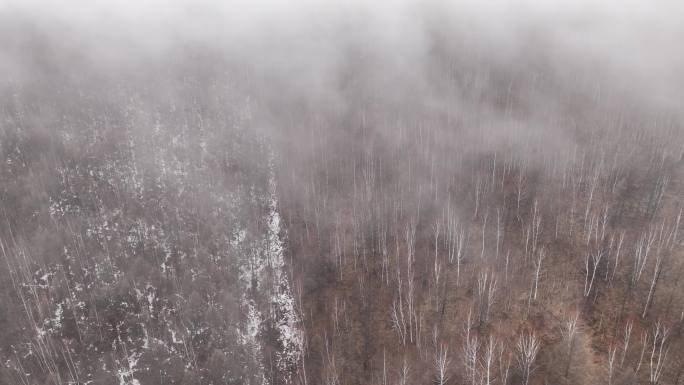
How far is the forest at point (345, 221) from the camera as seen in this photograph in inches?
2726

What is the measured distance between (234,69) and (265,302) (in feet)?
330

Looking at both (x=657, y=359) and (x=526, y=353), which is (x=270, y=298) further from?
(x=657, y=359)

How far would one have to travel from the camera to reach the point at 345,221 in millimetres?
101250

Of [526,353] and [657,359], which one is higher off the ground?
[657,359]

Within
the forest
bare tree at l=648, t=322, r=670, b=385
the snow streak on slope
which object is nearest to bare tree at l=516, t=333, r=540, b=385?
the forest

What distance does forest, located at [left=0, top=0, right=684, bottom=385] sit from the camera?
227 ft

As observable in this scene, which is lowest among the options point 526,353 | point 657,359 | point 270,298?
point 270,298

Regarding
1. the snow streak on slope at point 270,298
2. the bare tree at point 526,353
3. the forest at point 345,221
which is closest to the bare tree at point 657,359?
the forest at point 345,221

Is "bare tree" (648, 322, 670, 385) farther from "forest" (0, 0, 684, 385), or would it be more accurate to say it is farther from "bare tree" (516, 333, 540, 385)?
"bare tree" (516, 333, 540, 385)

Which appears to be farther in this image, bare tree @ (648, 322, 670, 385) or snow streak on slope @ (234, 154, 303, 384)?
snow streak on slope @ (234, 154, 303, 384)

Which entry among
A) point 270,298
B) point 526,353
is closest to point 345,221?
point 270,298

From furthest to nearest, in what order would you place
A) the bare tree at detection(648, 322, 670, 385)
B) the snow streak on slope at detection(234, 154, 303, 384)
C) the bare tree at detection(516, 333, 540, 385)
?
the snow streak on slope at detection(234, 154, 303, 384) → the bare tree at detection(516, 333, 540, 385) → the bare tree at detection(648, 322, 670, 385)

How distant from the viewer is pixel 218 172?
119062mm

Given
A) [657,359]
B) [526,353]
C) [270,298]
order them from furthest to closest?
[270,298] → [526,353] → [657,359]
